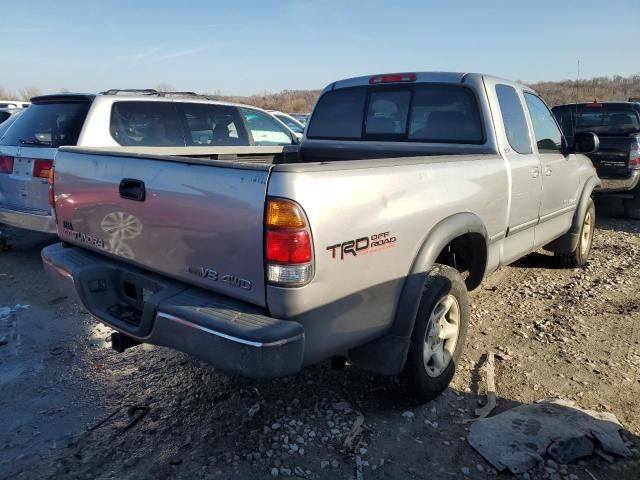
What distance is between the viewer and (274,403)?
10.3 ft

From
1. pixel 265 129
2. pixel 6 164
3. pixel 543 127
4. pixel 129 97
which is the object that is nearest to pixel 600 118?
pixel 543 127

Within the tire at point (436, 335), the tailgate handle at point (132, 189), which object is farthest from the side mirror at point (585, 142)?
the tailgate handle at point (132, 189)

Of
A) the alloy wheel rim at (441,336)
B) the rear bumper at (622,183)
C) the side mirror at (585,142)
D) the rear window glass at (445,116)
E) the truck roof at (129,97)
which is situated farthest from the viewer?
the rear bumper at (622,183)

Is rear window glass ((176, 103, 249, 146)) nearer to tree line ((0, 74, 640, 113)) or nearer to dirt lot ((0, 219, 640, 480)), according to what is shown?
dirt lot ((0, 219, 640, 480))

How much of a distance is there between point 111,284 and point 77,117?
3.19 meters

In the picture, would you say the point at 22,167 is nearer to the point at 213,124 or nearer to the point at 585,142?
the point at 213,124

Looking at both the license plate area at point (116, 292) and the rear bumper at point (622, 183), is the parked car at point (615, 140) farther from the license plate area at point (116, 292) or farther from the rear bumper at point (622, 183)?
the license plate area at point (116, 292)

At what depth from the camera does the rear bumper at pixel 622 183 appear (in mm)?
7969

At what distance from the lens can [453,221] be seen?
3014 mm

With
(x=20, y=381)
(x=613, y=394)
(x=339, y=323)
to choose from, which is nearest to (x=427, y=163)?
(x=339, y=323)

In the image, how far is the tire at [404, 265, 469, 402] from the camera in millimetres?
2900

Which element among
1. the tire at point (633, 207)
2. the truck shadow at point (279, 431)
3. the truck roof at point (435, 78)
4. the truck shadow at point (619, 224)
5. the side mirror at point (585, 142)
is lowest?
the truck shadow at point (279, 431)

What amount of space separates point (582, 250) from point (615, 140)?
10.7 ft

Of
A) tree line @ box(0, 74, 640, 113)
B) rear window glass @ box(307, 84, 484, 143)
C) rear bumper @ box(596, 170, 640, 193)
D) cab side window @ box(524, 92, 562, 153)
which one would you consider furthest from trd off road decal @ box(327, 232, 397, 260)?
tree line @ box(0, 74, 640, 113)
